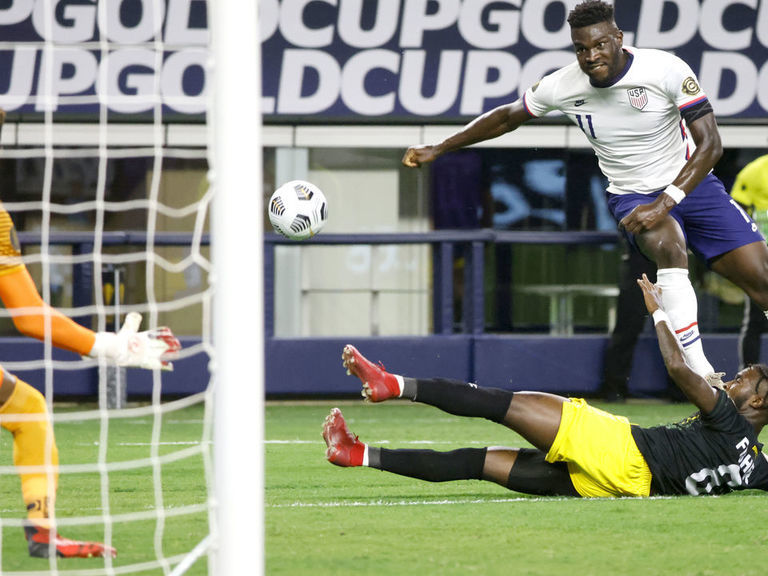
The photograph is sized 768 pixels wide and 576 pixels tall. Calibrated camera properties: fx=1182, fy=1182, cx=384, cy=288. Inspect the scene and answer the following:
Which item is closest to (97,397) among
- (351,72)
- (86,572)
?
(351,72)

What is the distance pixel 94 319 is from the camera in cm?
927

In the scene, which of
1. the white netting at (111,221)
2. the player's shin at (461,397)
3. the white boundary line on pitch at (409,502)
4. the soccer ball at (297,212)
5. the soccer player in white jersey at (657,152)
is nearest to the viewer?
the player's shin at (461,397)

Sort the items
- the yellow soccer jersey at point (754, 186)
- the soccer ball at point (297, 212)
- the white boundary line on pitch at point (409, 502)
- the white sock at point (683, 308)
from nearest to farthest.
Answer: the white boundary line on pitch at point (409, 502)
the white sock at point (683, 308)
the soccer ball at point (297, 212)
the yellow soccer jersey at point (754, 186)

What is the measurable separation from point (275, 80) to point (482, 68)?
1.74 metres

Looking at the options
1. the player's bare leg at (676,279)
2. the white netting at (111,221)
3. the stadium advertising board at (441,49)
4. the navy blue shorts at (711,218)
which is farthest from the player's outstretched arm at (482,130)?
the stadium advertising board at (441,49)

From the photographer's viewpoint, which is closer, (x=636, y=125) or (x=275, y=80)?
(x=636, y=125)

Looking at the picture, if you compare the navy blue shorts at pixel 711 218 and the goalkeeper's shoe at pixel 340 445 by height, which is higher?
the navy blue shorts at pixel 711 218

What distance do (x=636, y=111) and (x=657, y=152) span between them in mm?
263

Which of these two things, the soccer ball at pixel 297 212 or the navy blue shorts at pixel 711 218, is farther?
the soccer ball at pixel 297 212

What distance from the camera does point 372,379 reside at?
14.9 ft

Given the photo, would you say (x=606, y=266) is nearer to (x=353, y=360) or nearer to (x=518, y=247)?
(x=518, y=247)

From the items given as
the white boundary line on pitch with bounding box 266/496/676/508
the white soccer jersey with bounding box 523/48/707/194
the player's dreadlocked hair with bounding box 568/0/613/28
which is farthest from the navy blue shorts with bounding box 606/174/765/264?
the white boundary line on pitch with bounding box 266/496/676/508

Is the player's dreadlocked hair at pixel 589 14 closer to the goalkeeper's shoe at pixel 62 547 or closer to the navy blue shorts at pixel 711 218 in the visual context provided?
the navy blue shorts at pixel 711 218

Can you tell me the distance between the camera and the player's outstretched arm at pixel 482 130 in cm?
605
